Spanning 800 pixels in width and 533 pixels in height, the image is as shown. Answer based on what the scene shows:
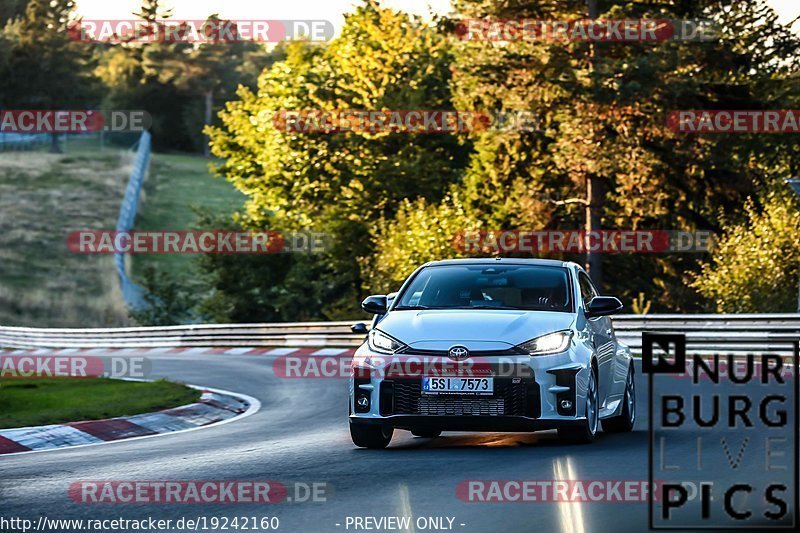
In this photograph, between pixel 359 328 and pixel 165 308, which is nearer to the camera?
pixel 359 328

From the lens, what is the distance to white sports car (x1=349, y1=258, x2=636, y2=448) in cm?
1198

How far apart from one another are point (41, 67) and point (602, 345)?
96291 mm

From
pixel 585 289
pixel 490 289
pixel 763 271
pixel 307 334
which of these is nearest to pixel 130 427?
pixel 490 289

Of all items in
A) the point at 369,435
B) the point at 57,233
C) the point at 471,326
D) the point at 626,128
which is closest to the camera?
the point at 471,326

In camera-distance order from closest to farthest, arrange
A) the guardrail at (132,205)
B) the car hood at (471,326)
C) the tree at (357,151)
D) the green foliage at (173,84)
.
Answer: the car hood at (471,326), the tree at (357,151), the guardrail at (132,205), the green foliage at (173,84)

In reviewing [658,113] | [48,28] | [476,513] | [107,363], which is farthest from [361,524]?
[48,28]

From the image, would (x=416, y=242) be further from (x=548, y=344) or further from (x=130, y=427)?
(x=548, y=344)

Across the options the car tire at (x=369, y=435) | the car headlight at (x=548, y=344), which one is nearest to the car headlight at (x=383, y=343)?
the car tire at (x=369, y=435)

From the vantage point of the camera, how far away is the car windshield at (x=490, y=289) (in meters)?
13.2

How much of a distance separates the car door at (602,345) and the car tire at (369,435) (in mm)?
1890

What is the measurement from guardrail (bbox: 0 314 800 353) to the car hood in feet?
15.7

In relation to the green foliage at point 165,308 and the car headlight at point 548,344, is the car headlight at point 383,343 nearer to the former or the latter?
the car headlight at point 548,344

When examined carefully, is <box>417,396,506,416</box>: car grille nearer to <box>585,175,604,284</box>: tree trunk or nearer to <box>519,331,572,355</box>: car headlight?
<box>519,331,572,355</box>: car headlight

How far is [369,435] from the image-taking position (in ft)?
41.5
